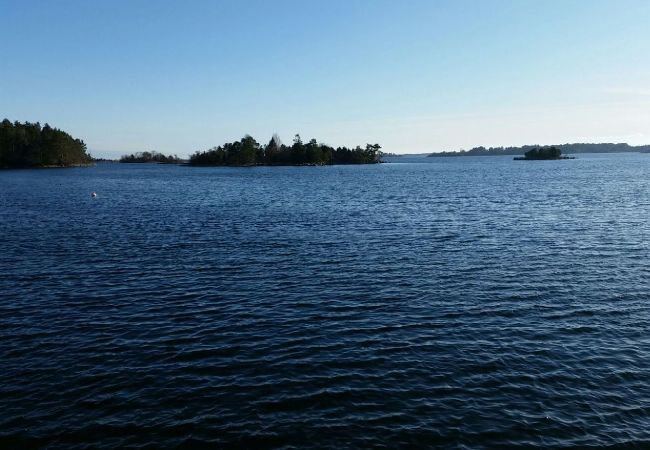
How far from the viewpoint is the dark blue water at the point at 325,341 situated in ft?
60.2

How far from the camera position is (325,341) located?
26.1 meters

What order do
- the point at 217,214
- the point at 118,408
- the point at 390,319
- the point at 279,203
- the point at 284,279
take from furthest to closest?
the point at 279,203 < the point at 217,214 < the point at 284,279 < the point at 390,319 < the point at 118,408

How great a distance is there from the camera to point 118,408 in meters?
19.5

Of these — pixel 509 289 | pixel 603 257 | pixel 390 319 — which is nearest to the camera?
pixel 390 319

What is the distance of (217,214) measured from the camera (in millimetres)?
79938

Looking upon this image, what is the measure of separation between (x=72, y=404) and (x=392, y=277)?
2516 cm

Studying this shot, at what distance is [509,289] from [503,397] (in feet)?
53.7

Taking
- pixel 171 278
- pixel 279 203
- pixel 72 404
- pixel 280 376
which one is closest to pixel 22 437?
pixel 72 404

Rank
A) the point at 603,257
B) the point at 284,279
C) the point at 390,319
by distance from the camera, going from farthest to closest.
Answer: the point at 603,257 < the point at 284,279 < the point at 390,319

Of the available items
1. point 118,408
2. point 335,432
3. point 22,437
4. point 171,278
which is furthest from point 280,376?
point 171,278

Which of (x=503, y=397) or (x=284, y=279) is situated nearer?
(x=503, y=397)

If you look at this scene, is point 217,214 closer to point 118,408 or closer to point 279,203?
point 279,203

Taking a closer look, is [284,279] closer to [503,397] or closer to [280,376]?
[280,376]

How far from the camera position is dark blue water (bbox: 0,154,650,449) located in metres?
18.3
